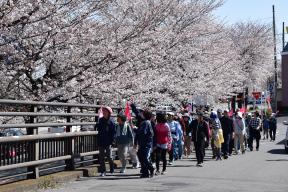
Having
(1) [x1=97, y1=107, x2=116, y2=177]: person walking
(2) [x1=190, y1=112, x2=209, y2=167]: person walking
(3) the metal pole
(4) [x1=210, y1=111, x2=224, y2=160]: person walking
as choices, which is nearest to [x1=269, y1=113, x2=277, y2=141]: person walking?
(4) [x1=210, y1=111, x2=224, y2=160]: person walking

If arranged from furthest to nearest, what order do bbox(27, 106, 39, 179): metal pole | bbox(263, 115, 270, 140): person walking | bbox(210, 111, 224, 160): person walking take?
Result: bbox(263, 115, 270, 140): person walking, bbox(210, 111, 224, 160): person walking, bbox(27, 106, 39, 179): metal pole

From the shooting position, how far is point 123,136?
13.7 metres

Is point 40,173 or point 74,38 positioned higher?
point 74,38

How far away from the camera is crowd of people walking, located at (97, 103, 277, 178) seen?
43.6 feet

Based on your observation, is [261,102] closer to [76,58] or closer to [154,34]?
[154,34]

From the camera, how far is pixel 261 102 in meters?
41.1

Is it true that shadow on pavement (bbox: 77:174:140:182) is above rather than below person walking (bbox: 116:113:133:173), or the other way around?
below

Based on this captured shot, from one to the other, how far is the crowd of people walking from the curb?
0.40 metres

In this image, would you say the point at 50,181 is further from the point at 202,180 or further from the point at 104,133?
the point at 202,180

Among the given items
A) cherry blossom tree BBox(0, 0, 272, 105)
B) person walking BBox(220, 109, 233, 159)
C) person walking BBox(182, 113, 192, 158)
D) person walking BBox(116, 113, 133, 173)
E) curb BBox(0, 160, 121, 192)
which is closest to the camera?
curb BBox(0, 160, 121, 192)

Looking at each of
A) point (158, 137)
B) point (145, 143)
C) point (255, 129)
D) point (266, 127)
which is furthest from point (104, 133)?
point (266, 127)

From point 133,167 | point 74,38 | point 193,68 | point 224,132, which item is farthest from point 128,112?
point 193,68

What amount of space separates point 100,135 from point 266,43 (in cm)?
4536

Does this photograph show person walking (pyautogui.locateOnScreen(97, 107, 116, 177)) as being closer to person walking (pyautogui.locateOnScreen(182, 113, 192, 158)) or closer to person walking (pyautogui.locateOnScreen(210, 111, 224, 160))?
person walking (pyautogui.locateOnScreen(210, 111, 224, 160))
